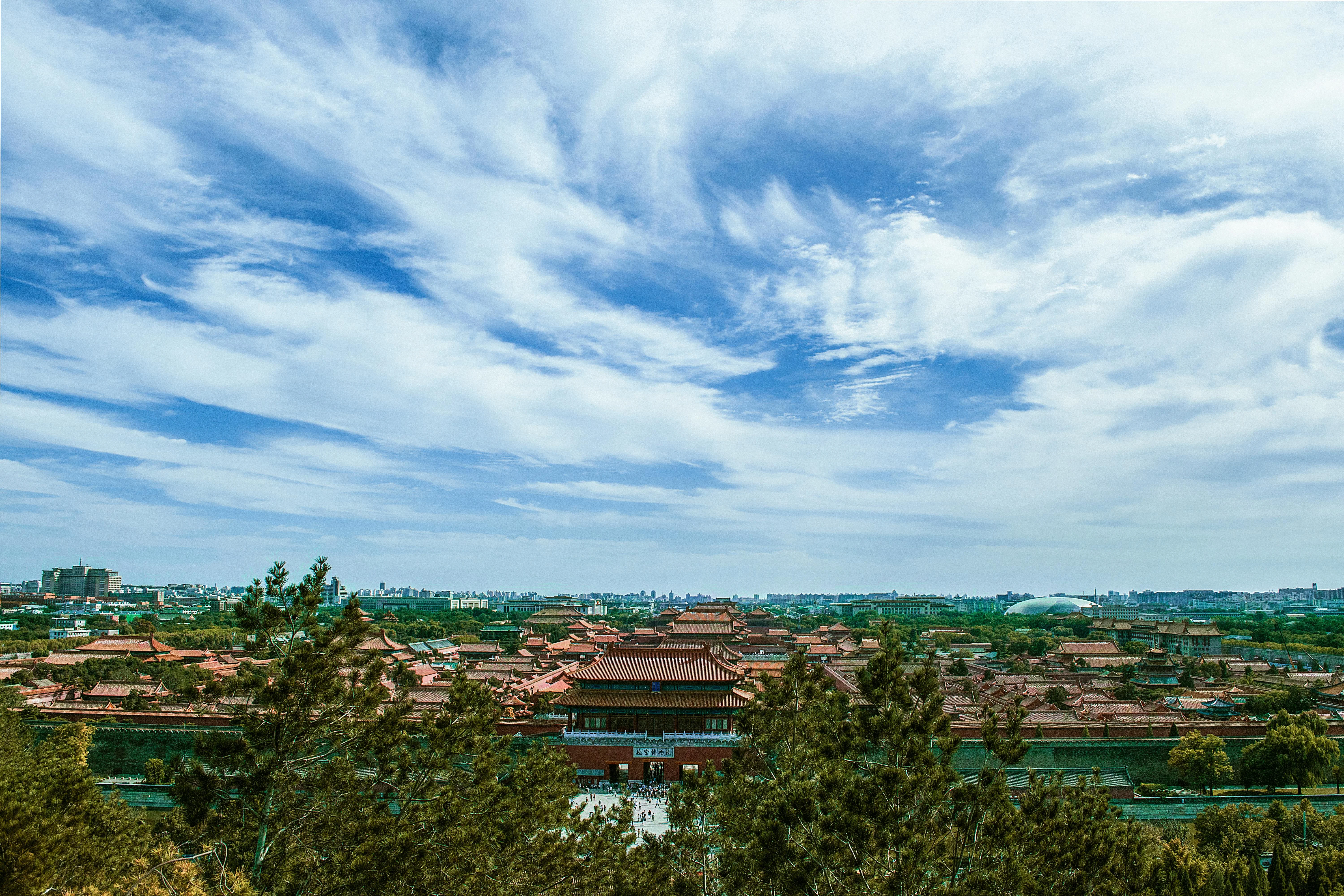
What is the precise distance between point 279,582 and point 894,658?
25.1ft

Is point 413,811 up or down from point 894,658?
down

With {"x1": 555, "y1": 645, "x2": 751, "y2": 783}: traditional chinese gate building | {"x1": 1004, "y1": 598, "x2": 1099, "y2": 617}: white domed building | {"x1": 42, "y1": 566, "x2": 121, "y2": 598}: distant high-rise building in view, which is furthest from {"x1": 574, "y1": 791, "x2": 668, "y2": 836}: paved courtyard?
{"x1": 42, "y1": 566, "x2": 121, "y2": 598}: distant high-rise building

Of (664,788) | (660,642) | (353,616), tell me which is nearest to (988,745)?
(353,616)

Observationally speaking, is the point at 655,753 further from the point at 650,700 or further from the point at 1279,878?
the point at 1279,878

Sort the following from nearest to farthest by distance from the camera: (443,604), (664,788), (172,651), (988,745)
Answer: (988,745) → (664,788) → (172,651) → (443,604)

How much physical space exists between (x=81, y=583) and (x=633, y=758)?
19913 centimetres

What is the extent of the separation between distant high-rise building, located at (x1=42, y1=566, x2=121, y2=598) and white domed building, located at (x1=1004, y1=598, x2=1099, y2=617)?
628 ft

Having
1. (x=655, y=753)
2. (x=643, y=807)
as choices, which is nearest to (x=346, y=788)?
(x=643, y=807)

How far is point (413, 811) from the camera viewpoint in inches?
432

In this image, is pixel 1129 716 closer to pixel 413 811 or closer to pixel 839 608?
pixel 413 811

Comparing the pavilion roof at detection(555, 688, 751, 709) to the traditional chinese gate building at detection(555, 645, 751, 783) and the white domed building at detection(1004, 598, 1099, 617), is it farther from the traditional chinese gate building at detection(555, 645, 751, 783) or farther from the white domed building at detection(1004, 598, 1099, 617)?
the white domed building at detection(1004, 598, 1099, 617)

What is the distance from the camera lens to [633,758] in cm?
3133

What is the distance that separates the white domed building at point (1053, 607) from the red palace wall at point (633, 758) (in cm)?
12322

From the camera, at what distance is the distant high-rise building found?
180 meters
